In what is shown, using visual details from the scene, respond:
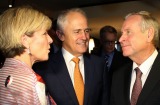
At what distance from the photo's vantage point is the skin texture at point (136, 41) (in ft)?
7.41

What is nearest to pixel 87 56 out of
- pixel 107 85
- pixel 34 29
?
pixel 107 85

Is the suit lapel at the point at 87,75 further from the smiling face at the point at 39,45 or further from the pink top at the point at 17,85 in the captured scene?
the pink top at the point at 17,85

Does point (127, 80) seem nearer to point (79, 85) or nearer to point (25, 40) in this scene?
point (79, 85)

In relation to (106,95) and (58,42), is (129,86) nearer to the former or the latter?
(106,95)

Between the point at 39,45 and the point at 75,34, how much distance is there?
2.51ft

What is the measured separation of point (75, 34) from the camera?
8.13ft

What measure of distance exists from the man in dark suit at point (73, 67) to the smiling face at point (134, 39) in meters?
0.34

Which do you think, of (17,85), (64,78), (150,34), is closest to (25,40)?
(17,85)

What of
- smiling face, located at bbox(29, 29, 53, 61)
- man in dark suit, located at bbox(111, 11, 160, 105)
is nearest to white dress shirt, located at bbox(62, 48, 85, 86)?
man in dark suit, located at bbox(111, 11, 160, 105)

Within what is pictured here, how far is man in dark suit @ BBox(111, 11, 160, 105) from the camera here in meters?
2.13

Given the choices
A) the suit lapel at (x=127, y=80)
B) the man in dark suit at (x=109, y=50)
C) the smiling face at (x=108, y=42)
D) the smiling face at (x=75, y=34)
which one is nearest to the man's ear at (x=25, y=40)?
the smiling face at (x=75, y=34)

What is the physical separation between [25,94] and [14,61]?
214 mm

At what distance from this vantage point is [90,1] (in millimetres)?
8352

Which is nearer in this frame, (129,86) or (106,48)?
(129,86)
